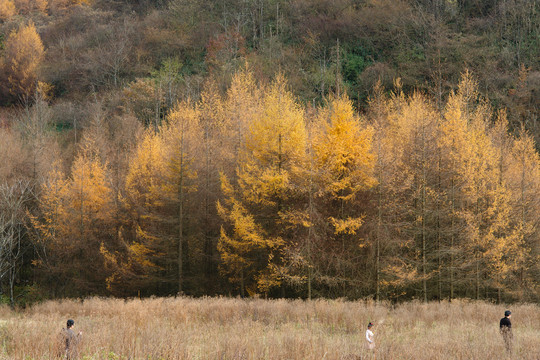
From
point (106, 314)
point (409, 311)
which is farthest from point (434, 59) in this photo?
point (106, 314)

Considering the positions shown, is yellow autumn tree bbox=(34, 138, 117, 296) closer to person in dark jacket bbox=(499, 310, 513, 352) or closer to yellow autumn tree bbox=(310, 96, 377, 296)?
yellow autumn tree bbox=(310, 96, 377, 296)

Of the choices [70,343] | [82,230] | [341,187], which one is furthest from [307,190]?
[82,230]

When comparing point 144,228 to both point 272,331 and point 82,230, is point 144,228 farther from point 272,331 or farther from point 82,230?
point 272,331

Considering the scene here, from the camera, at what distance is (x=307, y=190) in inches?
785

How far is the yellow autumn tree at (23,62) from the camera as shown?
64.1 m

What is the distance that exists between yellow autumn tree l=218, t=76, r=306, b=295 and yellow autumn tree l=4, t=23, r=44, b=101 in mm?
52885

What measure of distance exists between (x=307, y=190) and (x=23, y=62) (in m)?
60.7

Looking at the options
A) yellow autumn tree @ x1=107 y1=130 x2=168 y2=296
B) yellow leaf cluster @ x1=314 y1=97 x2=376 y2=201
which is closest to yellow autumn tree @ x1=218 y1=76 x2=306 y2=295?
yellow leaf cluster @ x1=314 y1=97 x2=376 y2=201

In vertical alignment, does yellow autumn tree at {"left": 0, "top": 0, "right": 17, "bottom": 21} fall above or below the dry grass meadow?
above

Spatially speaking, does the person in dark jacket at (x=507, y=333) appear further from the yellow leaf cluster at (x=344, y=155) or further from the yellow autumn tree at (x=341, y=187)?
the yellow leaf cluster at (x=344, y=155)

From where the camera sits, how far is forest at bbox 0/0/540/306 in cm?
2048

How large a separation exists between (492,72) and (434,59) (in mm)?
5789

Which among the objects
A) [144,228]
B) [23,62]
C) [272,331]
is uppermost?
[23,62]

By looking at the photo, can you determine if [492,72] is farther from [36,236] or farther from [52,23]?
[52,23]
